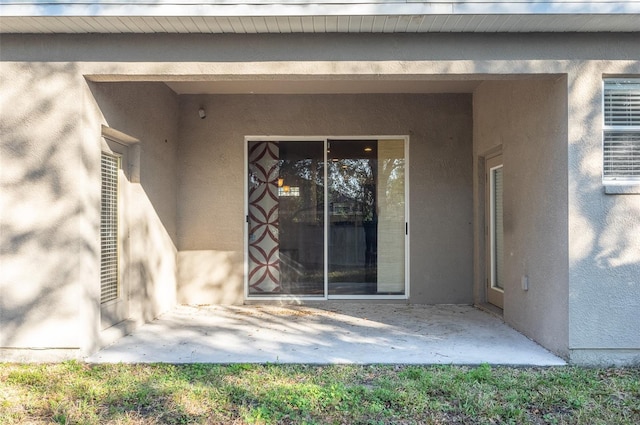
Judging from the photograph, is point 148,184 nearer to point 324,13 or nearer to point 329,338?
point 329,338

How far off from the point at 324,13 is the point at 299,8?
20 centimetres

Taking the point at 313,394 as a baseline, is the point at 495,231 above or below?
above

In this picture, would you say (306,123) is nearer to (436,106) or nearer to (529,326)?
(436,106)

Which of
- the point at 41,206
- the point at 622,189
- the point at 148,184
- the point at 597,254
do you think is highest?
the point at 148,184

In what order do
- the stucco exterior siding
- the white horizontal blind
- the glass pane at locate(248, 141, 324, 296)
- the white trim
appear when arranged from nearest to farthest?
the stucco exterior siding, the white horizontal blind, the white trim, the glass pane at locate(248, 141, 324, 296)

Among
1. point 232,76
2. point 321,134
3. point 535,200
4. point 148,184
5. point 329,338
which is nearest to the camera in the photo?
point 232,76

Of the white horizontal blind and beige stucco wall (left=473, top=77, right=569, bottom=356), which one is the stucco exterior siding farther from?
the white horizontal blind

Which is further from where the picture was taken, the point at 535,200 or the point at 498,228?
the point at 498,228

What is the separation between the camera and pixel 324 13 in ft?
12.3

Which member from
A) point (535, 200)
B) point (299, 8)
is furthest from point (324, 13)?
point (535, 200)

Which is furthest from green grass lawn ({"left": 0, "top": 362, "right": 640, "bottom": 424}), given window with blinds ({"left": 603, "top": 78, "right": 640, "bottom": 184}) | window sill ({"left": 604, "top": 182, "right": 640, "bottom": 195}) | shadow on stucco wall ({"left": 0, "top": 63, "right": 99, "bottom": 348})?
window with blinds ({"left": 603, "top": 78, "right": 640, "bottom": 184})

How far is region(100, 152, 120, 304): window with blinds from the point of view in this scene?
4.86 m

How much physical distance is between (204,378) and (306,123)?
419 cm

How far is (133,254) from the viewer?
545 centimetres
